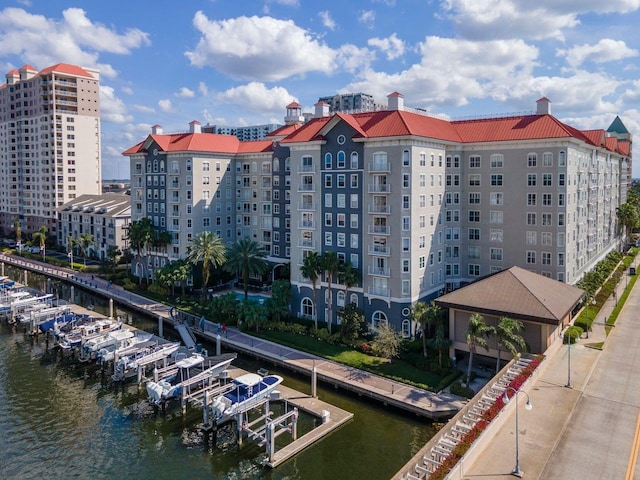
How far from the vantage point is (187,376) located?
47812mm

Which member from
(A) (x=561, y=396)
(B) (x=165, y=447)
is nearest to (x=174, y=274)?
(B) (x=165, y=447)

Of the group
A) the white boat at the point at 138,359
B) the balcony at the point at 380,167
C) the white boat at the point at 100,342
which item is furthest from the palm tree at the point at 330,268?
the white boat at the point at 100,342

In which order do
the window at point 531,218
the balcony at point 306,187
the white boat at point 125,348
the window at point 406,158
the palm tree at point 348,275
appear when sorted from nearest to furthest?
the white boat at point 125,348 < the window at point 406,158 < the palm tree at point 348,275 < the window at point 531,218 < the balcony at point 306,187

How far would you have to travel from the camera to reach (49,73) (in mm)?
119250

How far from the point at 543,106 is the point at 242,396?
48.6 m

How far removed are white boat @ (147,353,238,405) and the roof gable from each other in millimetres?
Result: 21880

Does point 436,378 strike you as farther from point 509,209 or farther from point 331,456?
point 509,209

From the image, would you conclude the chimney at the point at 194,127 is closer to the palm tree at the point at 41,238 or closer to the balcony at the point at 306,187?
the balcony at the point at 306,187

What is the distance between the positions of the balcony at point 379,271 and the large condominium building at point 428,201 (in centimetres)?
12

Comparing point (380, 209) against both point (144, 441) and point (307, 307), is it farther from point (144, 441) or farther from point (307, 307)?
point (144, 441)

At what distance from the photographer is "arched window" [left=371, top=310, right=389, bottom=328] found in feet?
182

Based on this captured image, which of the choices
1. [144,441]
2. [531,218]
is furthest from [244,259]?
[531,218]

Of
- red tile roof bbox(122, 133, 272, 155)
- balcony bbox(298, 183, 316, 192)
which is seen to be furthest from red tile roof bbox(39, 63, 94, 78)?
balcony bbox(298, 183, 316, 192)

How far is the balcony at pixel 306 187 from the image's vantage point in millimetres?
61109
